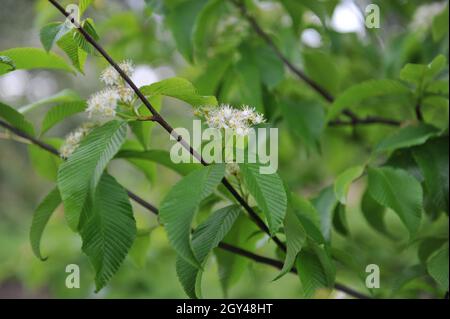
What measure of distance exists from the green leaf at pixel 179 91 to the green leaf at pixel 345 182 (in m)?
0.37

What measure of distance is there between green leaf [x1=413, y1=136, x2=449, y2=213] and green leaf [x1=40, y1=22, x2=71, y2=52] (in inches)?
31.8

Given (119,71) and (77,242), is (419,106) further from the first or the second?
(77,242)

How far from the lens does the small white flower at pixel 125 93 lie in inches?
33.2

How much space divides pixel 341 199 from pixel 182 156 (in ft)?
1.10

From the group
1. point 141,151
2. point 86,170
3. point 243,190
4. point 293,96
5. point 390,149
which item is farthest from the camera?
point 293,96

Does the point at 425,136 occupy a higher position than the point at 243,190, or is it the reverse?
the point at 425,136

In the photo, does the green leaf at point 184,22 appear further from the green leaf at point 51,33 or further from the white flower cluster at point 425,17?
the white flower cluster at point 425,17

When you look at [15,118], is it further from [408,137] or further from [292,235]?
[408,137]

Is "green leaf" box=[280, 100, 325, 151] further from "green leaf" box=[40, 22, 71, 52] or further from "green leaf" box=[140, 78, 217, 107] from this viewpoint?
"green leaf" box=[40, 22, 71, 52]

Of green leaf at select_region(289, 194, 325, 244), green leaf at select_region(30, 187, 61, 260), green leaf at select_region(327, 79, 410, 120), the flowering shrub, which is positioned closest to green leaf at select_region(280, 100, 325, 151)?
the flowering shrub

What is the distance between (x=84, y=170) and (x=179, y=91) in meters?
0.19

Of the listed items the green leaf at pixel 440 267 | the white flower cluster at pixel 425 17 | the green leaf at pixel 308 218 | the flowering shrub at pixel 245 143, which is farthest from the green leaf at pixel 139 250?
the white flower cluster at pixel 425 17
